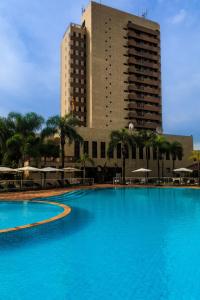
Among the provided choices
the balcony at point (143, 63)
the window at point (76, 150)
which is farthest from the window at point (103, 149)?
the balcony at point (143, 63)

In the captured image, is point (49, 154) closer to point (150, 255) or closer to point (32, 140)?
point (32, 140)

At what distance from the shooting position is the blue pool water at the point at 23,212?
35.7 feet

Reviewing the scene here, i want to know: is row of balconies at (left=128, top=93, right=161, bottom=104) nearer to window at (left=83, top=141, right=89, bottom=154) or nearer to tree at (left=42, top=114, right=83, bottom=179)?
window at (left=83, top=141, right=89, bottom=154)

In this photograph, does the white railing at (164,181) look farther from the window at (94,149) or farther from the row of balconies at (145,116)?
the row of balconies at (145,116)

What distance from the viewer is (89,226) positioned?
33.1 ft

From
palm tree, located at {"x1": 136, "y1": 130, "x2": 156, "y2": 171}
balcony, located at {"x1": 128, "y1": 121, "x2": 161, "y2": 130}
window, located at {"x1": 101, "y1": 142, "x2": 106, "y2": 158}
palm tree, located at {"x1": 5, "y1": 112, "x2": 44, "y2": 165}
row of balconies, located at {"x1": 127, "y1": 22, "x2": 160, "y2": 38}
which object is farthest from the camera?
row of balconies, located at {"x1": 127, "y1": 22, "x2": 160, "y2": 38}

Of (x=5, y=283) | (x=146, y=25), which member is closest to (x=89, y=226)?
(x=5, y=283)

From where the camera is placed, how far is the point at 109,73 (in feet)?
215

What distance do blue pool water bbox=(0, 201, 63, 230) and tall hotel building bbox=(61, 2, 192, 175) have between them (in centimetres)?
4731

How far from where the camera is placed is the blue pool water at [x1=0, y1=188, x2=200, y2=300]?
4.76m

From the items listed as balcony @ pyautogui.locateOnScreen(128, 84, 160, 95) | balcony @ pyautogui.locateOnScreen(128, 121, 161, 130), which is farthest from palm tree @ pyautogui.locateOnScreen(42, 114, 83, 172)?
balcony @ pyautogui.locateOnScreen(128, 84, 160, 95)

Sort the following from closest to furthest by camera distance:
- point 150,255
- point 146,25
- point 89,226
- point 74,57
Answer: point 150,255, point 89,226, point 74,57, point 146,25

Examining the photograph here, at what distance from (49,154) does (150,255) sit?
2886 cm

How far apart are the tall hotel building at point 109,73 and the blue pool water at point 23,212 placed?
47313 mm
